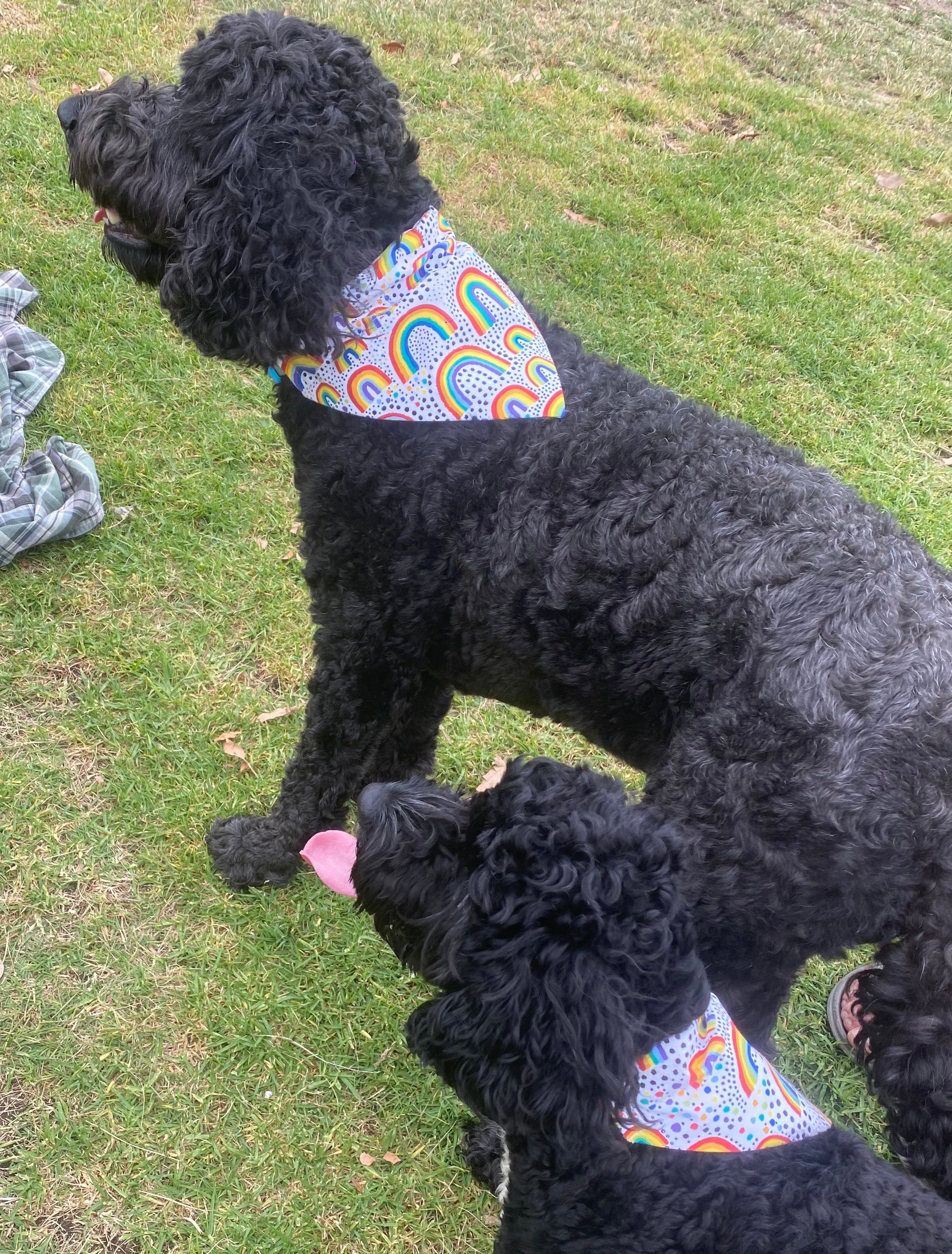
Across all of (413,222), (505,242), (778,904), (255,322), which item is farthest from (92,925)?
(505,242)

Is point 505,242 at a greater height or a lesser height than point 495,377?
lesser

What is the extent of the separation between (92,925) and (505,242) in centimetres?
432

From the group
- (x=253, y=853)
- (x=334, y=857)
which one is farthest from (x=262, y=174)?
(x=253, y=853)

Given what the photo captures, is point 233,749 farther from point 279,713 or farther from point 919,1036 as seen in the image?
point 919,1036

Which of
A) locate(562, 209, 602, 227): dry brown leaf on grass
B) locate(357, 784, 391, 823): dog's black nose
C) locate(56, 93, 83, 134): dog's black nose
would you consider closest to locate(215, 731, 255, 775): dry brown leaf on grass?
locate(357, 784, 391, 823): dog's black nose

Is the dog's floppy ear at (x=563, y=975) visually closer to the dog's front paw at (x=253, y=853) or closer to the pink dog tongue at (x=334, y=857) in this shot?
the pink dog tongue at (x=334, y=857)

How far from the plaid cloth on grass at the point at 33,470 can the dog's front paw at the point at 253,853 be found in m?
1.43

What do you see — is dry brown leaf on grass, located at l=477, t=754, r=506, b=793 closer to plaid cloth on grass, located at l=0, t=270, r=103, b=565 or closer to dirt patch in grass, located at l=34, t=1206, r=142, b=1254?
dirt patch in grass, located at l=34, t=1206, r=142, b=1254

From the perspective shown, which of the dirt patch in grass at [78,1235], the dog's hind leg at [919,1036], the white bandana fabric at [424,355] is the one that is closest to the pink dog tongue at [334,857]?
the dirt patch in grass at [78,1235]

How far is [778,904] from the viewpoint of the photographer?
2059 mm

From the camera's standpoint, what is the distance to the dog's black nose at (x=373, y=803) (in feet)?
6.63

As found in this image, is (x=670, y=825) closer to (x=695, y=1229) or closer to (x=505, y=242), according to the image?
(x=695, y=1229)

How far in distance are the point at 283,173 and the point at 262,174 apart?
0.19 ft

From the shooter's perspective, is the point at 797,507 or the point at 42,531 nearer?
the point at 797,507
